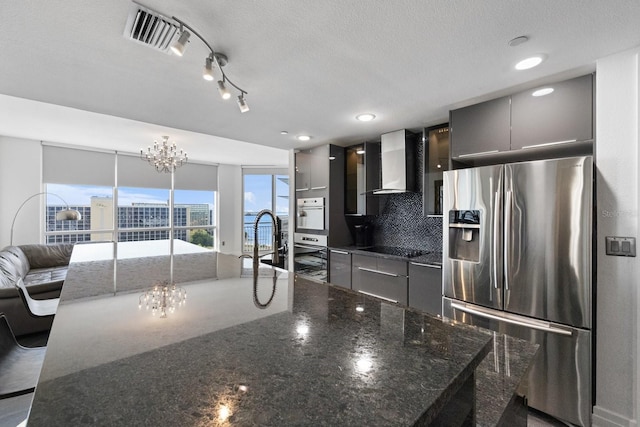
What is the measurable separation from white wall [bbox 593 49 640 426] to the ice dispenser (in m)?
0.66

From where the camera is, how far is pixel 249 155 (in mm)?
6164

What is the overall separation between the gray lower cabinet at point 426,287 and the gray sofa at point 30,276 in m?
2.96

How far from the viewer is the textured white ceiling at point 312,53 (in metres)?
1.26

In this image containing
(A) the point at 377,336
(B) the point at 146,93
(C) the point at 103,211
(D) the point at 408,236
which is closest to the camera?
(A) the point at 377,336

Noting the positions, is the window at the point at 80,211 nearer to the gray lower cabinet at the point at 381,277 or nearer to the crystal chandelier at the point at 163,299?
the gray lower cabinet at the point at 381,277

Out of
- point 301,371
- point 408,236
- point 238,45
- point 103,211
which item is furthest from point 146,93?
point 103,211

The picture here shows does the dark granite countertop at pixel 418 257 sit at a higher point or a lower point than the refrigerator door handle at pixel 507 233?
lower

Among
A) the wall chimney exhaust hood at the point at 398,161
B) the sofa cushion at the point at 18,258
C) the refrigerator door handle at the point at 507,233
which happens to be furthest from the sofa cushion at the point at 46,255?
the refrigerator door handle at the point at 507,233

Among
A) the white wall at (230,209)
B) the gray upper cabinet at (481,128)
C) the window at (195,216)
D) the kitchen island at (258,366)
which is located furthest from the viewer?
the white wall at (230,209)

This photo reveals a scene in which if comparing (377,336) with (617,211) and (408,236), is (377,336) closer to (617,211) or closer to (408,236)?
(617,211)

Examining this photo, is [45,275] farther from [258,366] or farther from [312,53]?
[258,366]

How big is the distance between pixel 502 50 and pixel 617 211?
1137 millimetres

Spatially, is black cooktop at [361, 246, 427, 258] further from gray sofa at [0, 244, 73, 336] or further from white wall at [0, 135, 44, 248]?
white wall at [0, 135, 44, 248]

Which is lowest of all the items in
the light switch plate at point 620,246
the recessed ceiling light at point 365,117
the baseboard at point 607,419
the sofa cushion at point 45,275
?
the baseboard at point 607,419
